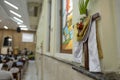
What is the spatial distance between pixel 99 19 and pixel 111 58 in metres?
0.21

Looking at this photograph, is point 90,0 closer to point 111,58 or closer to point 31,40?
point 111,58

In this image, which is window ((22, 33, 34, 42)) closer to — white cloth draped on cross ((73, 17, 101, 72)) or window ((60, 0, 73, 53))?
window ((60, 0, 73, 53))

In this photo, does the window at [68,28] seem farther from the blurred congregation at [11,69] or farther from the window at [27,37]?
the window at [27,37]

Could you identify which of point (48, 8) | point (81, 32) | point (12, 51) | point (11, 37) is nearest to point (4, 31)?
point (11, 37)

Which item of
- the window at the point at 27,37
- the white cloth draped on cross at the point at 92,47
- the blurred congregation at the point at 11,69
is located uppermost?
the window at the point at 27,37

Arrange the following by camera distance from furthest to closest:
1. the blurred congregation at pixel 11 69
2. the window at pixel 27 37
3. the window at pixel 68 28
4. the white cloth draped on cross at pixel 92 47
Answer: the window at pixel 27 37 → the blurred congregation at pixel 11 69 → the window at pixel 68 28 → the white cloth draped on cross at pixel 92 47

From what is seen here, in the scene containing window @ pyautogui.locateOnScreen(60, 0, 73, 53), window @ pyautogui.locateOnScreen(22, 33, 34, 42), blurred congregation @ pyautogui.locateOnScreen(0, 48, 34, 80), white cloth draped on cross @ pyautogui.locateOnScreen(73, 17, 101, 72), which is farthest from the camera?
window @ pyautogui.locateOnScreen(22, 33, 34, 42)

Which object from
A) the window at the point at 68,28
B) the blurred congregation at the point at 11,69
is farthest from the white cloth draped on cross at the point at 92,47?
the blurred congregation at the point at 11,69

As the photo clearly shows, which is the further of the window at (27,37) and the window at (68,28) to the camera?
the window at (27,37)

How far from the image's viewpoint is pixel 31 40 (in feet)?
57.1

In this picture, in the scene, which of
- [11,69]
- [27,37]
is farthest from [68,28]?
[27,37]

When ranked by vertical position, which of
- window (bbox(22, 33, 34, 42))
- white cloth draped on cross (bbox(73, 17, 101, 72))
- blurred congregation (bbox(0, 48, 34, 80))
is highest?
window (bbox(22, 33, 34, 42))

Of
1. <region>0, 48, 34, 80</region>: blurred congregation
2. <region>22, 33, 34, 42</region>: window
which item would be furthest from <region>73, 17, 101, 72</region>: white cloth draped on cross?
<region>22, 33, 34, 42</region>: window

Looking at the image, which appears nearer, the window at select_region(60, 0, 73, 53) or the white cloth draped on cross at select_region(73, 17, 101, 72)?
the white cloth draped on cross at select_region(73, 17, 101, 72)
